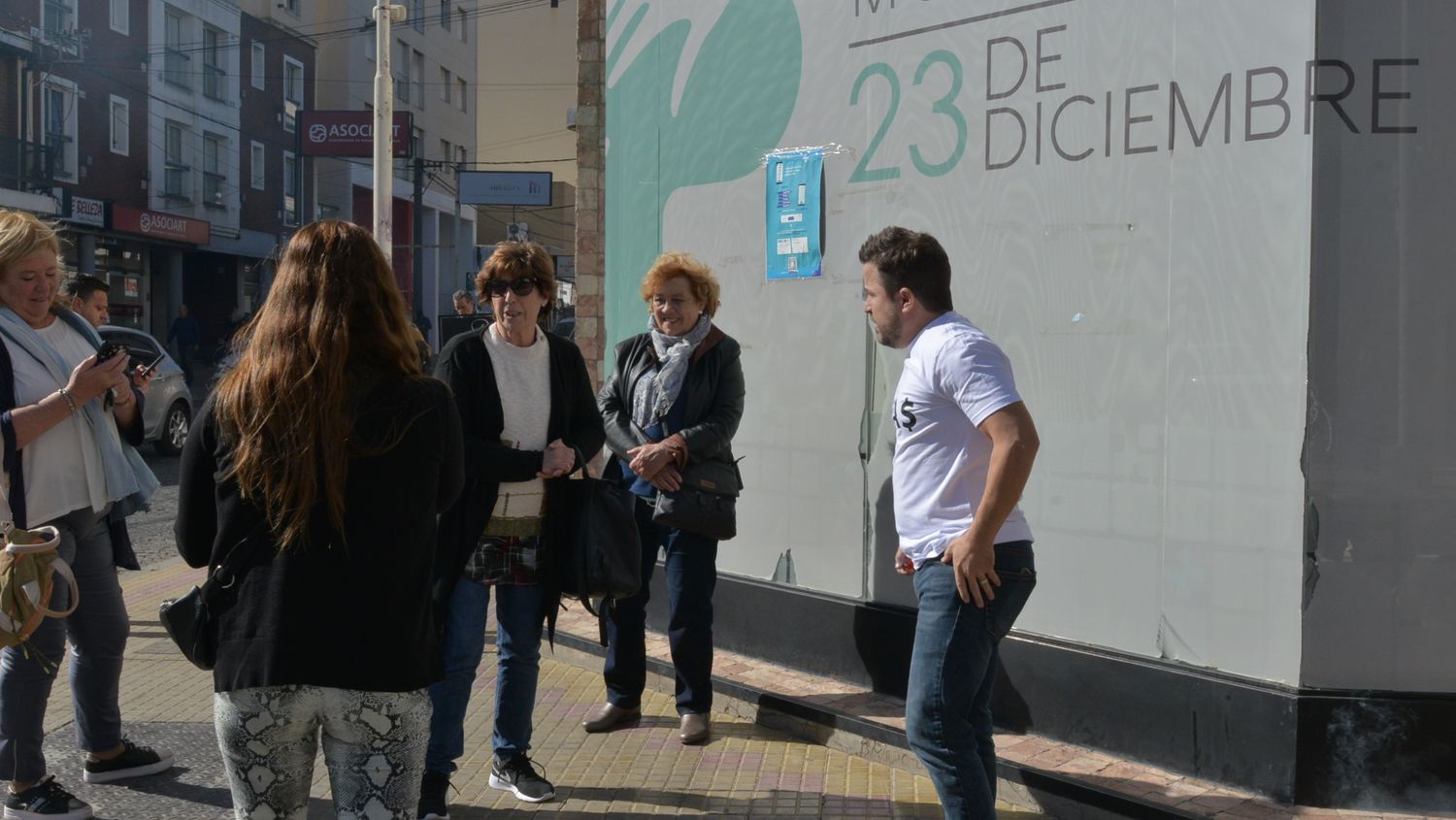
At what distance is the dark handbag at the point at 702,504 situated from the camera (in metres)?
5.29

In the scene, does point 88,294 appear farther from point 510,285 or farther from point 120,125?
point 120,125

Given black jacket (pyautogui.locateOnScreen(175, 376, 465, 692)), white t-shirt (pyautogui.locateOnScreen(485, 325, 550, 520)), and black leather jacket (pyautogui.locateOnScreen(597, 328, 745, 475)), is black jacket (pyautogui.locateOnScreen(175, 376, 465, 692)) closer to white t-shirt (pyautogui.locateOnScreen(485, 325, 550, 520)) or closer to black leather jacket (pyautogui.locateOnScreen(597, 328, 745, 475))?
white t-shirt (pyautogui.locateOnScreen(485, 325, 550, 520))

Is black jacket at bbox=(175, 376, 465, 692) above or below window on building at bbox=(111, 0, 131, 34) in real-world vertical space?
below

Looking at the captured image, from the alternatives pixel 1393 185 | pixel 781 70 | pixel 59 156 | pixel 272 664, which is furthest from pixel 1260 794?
pixel 59 156

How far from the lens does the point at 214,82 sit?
39.0 m

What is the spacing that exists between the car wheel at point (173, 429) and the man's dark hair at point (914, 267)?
13614 mm

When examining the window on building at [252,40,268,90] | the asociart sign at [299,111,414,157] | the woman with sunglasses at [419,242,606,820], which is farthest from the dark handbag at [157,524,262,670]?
the window on building at [252,40,268,90]

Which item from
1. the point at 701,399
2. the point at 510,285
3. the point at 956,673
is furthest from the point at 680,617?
the point at 956,673

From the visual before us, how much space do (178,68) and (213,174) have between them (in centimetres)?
312

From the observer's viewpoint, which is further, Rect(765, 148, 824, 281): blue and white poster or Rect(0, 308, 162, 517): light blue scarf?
Rect(765, 148, 824, 281): blue and white poster

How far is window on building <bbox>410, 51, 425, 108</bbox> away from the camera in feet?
170

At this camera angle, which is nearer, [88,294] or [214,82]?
[88,294]

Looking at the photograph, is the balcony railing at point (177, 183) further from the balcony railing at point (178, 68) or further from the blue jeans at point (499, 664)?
the blue jeans at point (499, 664)

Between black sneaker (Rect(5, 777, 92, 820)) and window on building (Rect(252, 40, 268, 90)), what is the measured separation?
132 ft
